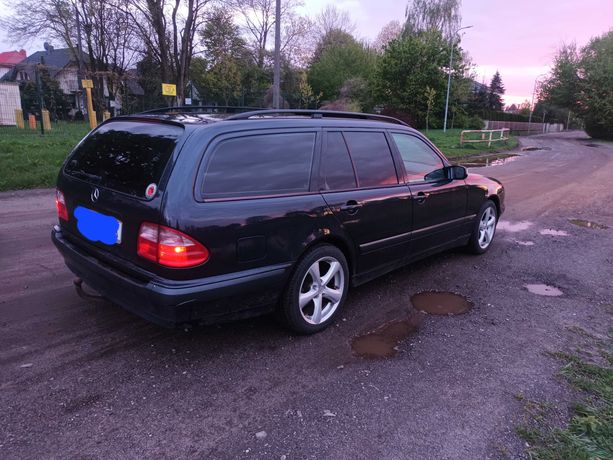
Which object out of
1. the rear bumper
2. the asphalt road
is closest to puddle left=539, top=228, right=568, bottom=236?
the asphalt road

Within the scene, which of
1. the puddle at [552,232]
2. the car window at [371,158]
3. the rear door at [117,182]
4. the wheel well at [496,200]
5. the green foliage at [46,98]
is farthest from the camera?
the green foliage at [46,98]

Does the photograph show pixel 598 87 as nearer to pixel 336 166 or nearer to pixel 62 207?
pixel 336 166

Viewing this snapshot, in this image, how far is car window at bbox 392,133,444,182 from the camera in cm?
430

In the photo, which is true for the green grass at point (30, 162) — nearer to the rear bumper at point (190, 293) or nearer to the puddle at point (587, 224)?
the rear bumper at point (190, 293)

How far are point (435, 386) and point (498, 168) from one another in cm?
1442

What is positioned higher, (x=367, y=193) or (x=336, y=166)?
(x=336, y=166)

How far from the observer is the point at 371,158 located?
3.93m

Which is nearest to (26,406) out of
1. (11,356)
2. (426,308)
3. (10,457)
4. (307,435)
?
(10,457)

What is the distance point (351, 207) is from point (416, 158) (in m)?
1.30

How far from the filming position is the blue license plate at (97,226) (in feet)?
9.76

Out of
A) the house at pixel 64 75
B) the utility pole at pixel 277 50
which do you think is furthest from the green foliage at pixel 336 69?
the utility pole at pixel 277 50

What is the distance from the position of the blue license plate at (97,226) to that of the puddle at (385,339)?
1.86 meters

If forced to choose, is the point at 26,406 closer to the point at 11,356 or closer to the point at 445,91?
the point at 11,356

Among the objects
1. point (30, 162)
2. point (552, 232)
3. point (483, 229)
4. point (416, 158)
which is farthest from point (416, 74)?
point (416, 158)
